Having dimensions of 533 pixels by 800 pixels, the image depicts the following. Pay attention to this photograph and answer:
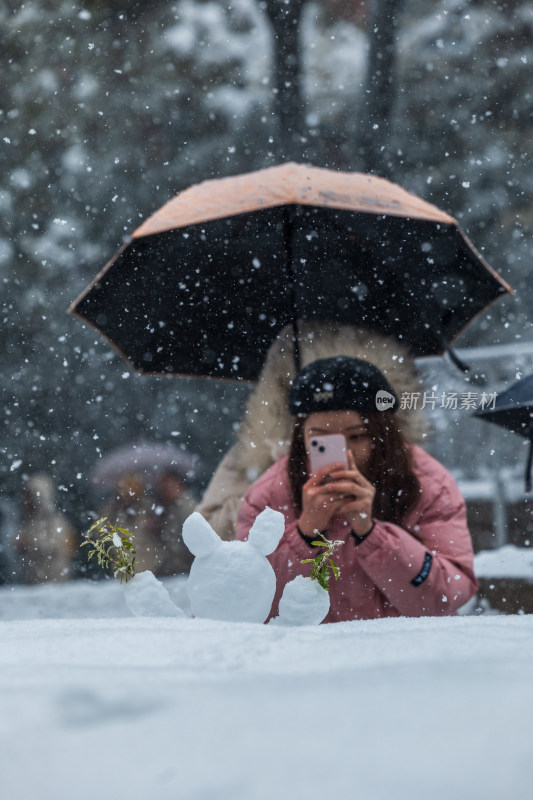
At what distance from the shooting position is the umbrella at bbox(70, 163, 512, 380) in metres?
1.77

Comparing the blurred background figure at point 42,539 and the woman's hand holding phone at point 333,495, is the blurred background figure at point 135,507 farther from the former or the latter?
the woman's hand holding phone at point 333,495

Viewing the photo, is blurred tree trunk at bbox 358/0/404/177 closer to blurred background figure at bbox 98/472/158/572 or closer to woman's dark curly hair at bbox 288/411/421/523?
blurred background figure at bbox 98/472/158/572

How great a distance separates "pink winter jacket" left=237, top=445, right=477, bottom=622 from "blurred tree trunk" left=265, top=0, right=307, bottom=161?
558 centimetres

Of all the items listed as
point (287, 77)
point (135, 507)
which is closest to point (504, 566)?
point (135, 507)

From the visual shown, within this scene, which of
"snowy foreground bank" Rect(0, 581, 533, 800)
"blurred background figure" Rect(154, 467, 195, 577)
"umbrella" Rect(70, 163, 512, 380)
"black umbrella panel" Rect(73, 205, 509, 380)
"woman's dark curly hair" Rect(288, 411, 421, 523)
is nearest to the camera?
"snowy foreground bank" Rect(0, 581, 533, 800)

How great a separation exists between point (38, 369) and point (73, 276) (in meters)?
1.22

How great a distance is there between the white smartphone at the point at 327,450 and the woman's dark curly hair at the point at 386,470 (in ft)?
1.22

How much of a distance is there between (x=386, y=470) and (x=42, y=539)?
600cm

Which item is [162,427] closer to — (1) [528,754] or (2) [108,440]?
Answer: (2) [108,440]

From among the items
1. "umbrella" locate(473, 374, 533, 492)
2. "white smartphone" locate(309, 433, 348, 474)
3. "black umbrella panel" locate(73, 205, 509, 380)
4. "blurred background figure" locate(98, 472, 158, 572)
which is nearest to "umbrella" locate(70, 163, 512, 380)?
"black umbrella panel" locate(73, 205, 509, 380)

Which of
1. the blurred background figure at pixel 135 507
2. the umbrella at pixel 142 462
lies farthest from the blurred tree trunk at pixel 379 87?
the blurred background figure at pixel 135 507

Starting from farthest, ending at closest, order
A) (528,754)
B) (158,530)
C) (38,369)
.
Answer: (38,369), (158,530), (528,754)

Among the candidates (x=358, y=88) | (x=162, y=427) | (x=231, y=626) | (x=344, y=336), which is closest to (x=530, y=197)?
(x=358, y=88)

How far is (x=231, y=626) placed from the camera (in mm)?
732
